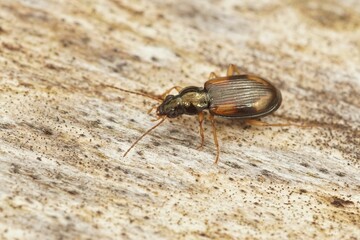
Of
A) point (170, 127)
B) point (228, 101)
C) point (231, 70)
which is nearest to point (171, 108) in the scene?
point (170, 127)

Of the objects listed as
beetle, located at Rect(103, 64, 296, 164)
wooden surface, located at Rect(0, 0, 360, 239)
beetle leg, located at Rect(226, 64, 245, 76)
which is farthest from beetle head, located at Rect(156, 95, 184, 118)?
beetle leg, located at Rect(226, 64, 245, 76)

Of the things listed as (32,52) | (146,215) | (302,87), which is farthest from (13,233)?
(302,87)

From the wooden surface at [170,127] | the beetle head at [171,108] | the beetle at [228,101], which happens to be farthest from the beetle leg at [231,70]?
the beetle head at [171,108]

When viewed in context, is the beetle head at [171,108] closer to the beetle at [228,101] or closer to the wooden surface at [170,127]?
the beetle at [228,101]

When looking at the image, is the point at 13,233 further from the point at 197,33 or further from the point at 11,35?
the point at 197,33

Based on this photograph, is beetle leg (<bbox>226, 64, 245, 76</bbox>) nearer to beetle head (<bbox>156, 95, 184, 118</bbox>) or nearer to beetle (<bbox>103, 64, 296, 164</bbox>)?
beetle (<bbox>103, 64, 296, 164</bbox>)

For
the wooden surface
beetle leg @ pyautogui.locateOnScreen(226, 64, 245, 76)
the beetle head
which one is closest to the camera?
the wooden surface

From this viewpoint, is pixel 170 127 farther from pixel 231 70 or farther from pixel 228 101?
pixel 231 70
